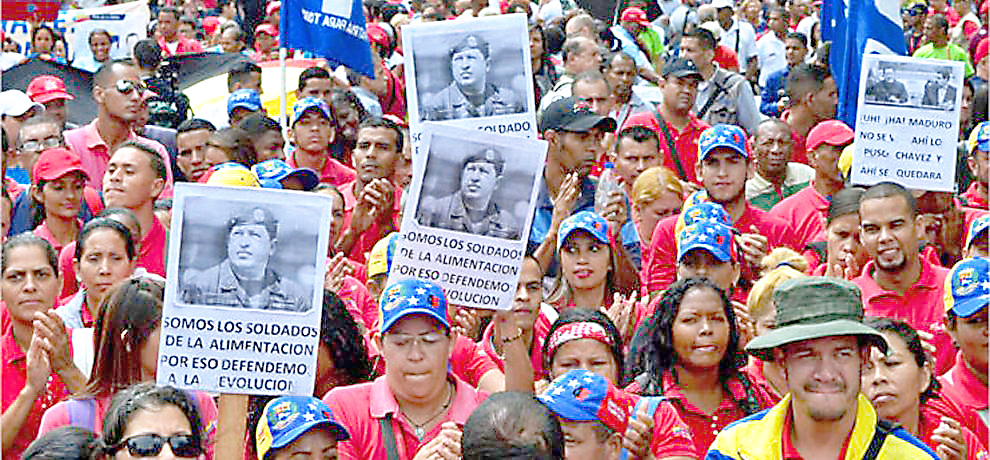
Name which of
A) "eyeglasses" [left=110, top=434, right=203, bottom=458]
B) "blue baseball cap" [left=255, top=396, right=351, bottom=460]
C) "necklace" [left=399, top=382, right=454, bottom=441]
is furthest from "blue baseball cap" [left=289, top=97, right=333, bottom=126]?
"eyeglasses" [left=110, top=434, right=203, bottom=458]

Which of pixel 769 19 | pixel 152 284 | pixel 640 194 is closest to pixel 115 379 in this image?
pixel 152 284

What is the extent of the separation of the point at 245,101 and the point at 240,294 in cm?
576

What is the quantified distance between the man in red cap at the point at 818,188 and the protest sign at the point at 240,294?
3.96 m

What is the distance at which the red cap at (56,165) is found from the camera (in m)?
9.13

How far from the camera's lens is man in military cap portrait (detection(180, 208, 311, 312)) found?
557 cm

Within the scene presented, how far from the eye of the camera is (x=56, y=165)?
9195mm

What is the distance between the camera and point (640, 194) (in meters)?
9.02

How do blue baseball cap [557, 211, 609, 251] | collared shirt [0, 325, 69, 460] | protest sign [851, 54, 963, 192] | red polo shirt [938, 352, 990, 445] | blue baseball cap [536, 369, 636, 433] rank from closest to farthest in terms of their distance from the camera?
blue baseball cap [536, 369, 636, 433] → red polo shirt [938, 352, 990, 445] → collared shirt [0, 325, 69, 460] → blue baseball cap [557, 211, 609, 251] → protest sign [851, 54, 963, 192]

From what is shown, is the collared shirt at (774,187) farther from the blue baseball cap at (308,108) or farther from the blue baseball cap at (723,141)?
the blue baseball cap at (308,108)

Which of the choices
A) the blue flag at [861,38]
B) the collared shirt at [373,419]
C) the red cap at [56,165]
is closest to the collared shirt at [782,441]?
the collared shirt at [373,419]

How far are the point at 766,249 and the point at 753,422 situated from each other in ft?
10.4

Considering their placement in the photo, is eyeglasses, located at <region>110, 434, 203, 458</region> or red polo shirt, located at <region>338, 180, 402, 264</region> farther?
red polo shirt, located at <region>338, 180, 402, 264</region>

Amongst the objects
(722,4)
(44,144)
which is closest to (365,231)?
(44,144)

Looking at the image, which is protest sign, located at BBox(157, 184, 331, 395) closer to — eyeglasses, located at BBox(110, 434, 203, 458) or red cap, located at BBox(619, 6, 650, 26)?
eyeglasses, located at BBox(110, 434, 203, 458)
